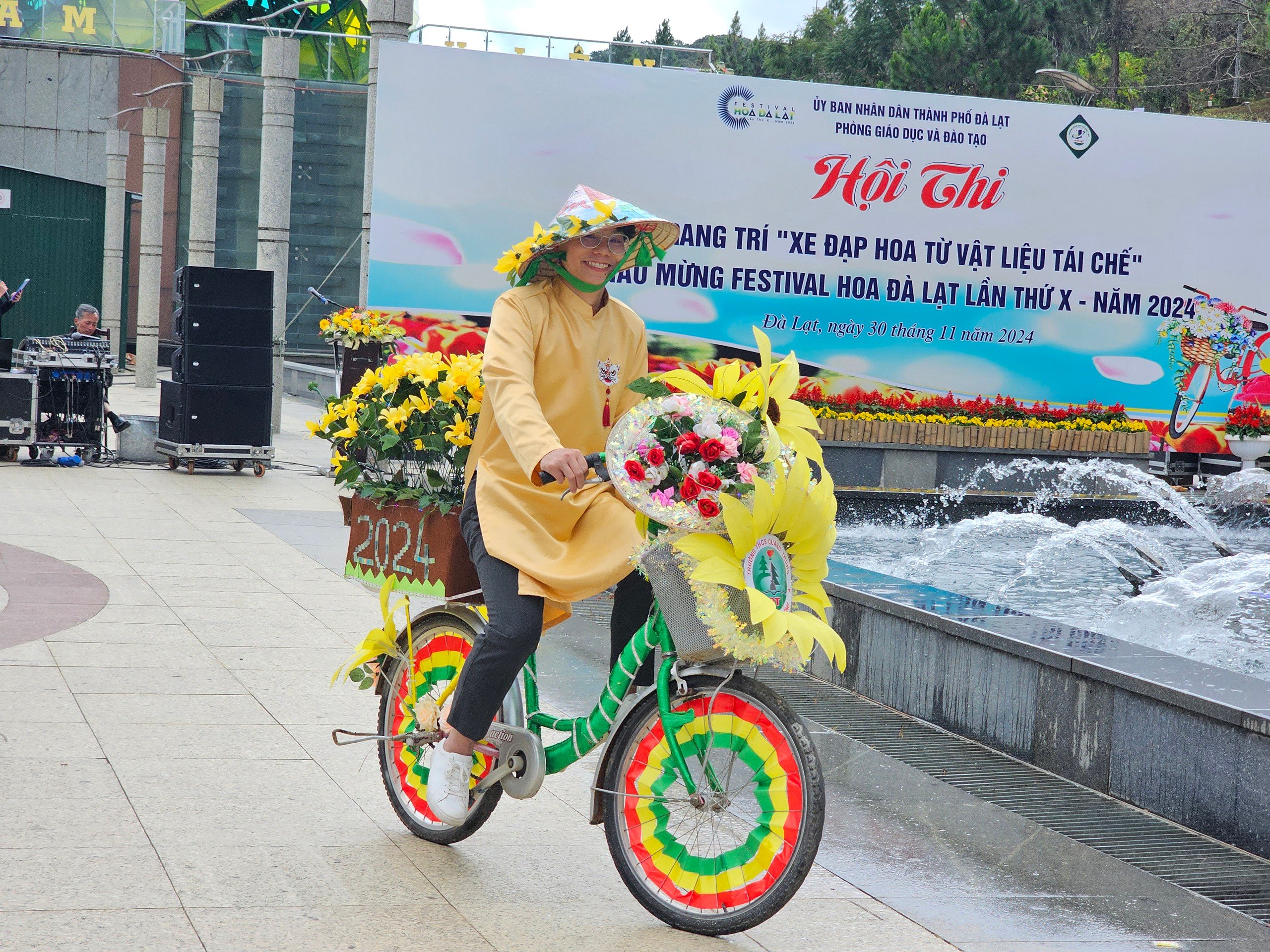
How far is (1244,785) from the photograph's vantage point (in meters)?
4.30

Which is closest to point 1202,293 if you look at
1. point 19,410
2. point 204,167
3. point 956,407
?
point 956,407

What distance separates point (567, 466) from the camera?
3.20 meters

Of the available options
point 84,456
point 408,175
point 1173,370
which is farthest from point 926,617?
point 1173,370

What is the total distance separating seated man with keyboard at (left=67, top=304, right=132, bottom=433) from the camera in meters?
13.7

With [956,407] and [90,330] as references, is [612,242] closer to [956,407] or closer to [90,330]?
[956,407]

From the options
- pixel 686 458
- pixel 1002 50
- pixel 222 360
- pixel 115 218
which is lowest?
pixel 222 360

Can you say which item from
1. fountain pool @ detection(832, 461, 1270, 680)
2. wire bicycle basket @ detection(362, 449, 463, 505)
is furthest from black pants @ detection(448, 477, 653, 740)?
fountain pool @ detection(832, 461, 1270, 680)

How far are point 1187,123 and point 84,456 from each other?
38.7 feet

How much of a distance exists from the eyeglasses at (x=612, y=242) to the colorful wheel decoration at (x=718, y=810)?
3.75 ft

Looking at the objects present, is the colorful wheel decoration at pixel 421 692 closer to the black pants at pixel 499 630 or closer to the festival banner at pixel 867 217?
the black pants at pixel 499 630

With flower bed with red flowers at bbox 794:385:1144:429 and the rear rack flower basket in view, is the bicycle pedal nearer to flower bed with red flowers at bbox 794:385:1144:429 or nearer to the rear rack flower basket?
the rear rack flower basket

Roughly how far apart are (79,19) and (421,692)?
3137cm

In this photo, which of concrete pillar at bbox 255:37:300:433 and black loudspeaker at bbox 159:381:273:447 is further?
concrete pillar at bbox 255:37:300:433

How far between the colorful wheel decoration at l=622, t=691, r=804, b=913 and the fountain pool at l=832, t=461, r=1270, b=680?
3526mm
